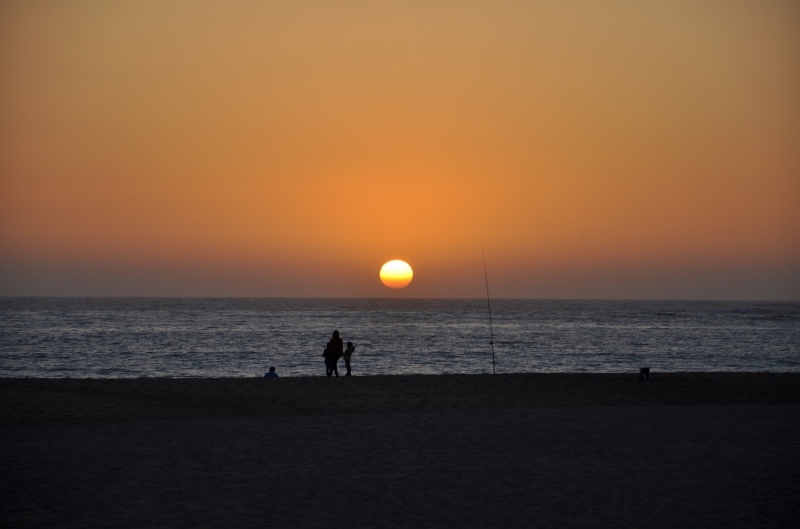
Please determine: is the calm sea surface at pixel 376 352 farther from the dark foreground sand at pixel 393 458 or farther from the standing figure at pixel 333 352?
the dark foreground sand at pixel 393 458

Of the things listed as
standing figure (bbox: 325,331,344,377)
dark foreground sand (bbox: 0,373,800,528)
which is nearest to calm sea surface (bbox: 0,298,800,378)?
standing figure (bbox: 325,331,344,377)

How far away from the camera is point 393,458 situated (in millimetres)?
11000

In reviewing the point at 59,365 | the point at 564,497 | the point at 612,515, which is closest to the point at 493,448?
the point at 564,497

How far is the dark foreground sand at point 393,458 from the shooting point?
8.17m

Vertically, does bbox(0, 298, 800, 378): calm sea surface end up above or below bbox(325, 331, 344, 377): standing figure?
below

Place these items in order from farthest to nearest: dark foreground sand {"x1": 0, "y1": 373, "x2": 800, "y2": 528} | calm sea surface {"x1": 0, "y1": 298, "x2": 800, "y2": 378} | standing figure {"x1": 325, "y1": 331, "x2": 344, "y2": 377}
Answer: calm sea surface {"x1": 0, "y1": 298, "x2": 800, "y2": 378} < standing figure {"x1": 325, "y1": 331, "x2": 344, "y2": 377} < dark foreground sand {"x1": 0, "y1": 373, "x2": 800, "y2": 528}

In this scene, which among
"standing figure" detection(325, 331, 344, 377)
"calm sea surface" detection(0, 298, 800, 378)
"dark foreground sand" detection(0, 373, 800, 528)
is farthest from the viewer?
"calm sea surface" detection(0, 298, 800, 378)

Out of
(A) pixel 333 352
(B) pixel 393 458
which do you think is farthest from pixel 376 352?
(B) pixel 393 458

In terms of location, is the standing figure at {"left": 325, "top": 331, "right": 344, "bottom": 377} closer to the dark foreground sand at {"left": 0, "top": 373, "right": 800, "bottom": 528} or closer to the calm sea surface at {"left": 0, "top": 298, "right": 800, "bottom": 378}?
the dark foreground sand at {"left": 0, "top": 373, "right": 800, "bottom": 528}

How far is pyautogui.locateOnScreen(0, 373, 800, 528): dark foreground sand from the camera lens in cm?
817

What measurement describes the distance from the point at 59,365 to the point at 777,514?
1677 inches

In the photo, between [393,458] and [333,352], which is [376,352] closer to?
[333,352]

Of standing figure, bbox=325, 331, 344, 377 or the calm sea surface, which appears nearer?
standing figure, bbox=325, 331, 344, 377


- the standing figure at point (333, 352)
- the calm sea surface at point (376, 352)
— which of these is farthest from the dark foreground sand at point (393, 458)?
the calm sea surface at point (376, 352)
